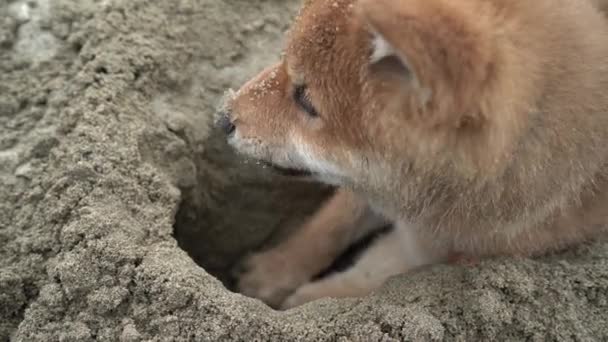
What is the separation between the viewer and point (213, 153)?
2.26 m

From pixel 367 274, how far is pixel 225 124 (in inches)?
26.0

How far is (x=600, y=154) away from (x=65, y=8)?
1552 millimetres

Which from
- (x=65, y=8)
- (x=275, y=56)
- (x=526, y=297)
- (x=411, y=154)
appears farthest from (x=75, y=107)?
(x=526, y=297)

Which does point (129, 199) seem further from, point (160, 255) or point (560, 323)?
point (560, 323)

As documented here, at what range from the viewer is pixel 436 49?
1.34 m

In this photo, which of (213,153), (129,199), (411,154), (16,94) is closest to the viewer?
(411,154)

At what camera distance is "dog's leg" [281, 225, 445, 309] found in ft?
7.07

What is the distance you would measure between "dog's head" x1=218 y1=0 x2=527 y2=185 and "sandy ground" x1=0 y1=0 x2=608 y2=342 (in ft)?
0.98

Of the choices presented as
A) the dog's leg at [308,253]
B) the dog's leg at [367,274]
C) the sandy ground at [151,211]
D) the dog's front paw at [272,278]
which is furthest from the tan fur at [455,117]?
the dog's front paw at [272,278]

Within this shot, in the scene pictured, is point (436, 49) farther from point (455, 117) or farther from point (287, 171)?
point (287, 171)

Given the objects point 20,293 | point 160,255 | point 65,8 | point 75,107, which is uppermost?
point 65,8

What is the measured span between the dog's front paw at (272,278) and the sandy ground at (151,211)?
17 cm

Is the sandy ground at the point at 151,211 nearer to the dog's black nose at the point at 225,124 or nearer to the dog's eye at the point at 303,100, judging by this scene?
the dog's black nose at the point at 225,124

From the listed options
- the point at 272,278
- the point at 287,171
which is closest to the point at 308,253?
the point at 272,278
